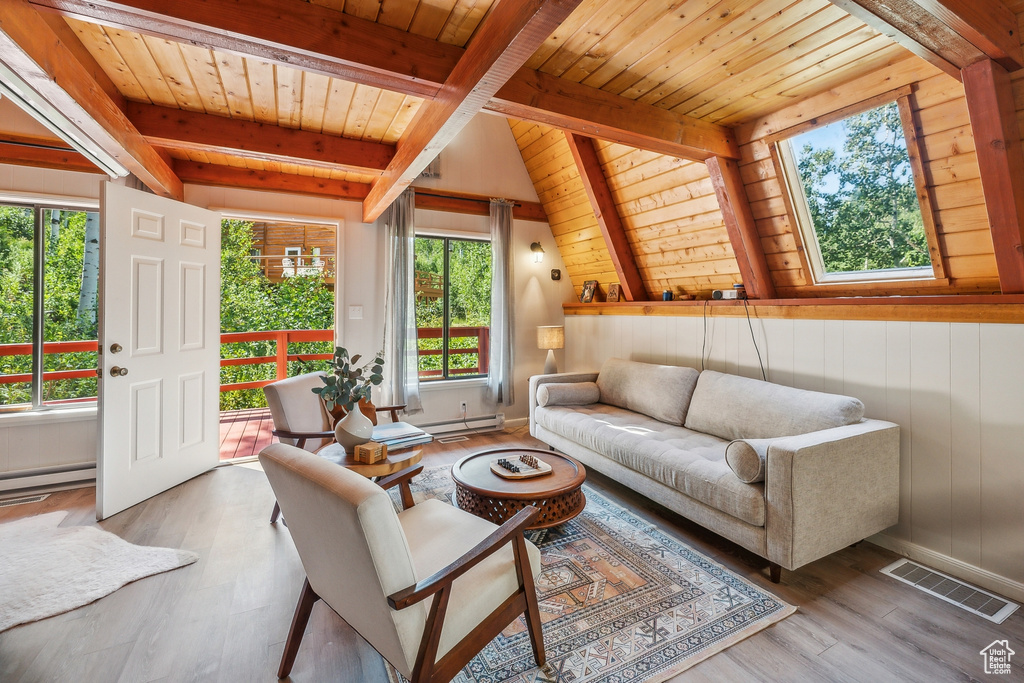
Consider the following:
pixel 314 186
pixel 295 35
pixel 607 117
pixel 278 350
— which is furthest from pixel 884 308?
pixel 278 350

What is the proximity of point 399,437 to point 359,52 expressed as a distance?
191 cm

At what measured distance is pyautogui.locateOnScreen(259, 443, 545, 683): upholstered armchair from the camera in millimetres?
1194

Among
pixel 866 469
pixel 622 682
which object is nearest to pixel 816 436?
pixel 866 469

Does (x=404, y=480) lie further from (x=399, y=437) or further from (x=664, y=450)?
(x=664, y=450)

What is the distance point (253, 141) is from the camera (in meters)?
3.13

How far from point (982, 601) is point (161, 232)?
16.6 ft

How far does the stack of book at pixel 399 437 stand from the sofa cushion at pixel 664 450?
122cm

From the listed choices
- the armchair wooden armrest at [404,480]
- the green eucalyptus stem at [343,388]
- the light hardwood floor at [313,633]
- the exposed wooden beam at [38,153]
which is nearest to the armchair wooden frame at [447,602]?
the light hardwood floor at [313,633]

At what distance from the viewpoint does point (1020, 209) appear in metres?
1.97

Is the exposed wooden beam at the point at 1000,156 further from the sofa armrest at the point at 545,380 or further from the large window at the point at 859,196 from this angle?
the sofa armrest at the point at 545,380

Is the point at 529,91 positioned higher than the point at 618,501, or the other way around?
the point at 529,91

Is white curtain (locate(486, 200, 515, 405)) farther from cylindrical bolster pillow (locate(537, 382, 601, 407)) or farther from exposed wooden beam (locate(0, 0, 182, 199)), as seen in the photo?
exposed wooden beam (locate(0, 0, 182, 199))

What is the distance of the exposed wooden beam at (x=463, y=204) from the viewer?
183 inches

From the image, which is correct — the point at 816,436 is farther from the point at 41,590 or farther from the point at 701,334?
the point at 41,590
